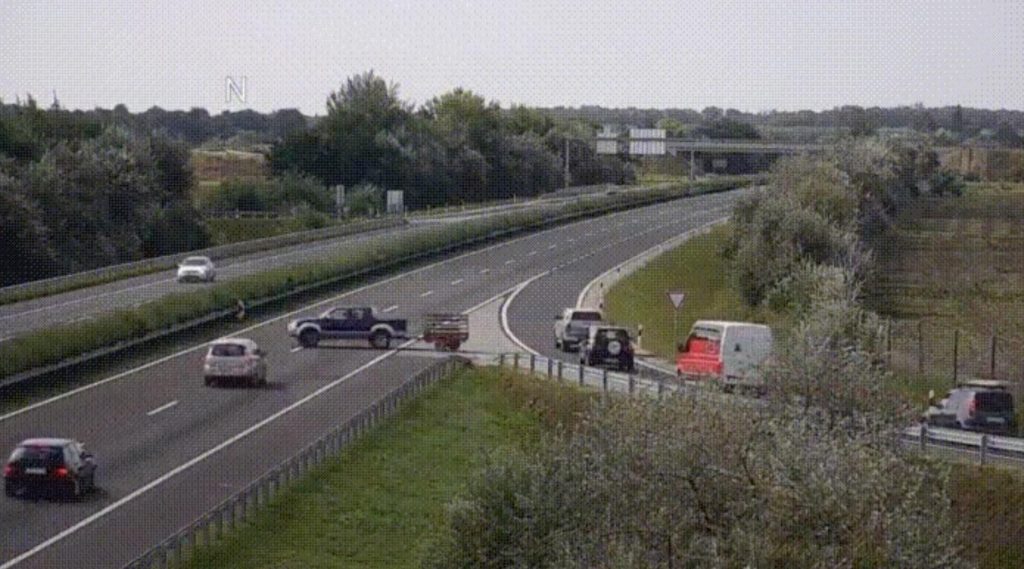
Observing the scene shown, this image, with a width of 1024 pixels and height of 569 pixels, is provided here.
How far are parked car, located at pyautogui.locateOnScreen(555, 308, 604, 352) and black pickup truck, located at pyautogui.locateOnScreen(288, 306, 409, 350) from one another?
12.8 feet

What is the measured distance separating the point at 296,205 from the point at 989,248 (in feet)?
113

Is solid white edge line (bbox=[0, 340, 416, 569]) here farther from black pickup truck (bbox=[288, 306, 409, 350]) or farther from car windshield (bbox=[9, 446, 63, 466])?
black pickup truck (bbox=[288, 306, 409, 350])

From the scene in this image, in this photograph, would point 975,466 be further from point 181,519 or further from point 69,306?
point 69,306

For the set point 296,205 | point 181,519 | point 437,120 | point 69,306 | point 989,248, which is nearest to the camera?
point 181,519

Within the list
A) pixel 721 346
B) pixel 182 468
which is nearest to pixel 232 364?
pixel 182 468

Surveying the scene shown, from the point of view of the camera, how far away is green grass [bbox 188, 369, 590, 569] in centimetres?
2423

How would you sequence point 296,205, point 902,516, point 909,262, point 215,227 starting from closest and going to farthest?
point 902,516
point 909,262
point 215,227
point 296,205

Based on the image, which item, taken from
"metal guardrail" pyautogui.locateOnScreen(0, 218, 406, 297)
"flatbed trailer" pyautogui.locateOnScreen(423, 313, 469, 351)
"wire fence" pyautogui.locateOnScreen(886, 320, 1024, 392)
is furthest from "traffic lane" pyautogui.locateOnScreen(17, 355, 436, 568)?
"metal guardrail" pyautogui.locateOnScreen(0, 218, 406, 297)

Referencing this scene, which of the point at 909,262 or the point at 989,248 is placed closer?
the point at 909,262

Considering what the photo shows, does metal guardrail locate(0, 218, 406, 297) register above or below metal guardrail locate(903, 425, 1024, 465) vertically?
below

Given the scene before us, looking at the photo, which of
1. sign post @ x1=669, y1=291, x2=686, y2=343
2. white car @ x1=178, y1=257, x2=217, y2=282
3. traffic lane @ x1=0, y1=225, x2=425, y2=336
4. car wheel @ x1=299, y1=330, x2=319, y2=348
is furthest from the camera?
white car @ x1=178, y1=257, x2=217, y2=282

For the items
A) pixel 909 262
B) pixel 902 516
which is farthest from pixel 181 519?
pixel 909 262

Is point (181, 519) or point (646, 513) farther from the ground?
point (646, 513)

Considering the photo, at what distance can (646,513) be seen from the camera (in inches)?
642
